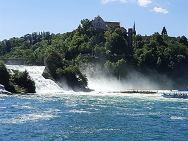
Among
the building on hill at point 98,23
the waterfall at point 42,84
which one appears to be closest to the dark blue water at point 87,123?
the waterfall at point 42,84

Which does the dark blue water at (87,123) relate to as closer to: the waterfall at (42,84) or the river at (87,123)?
the river at (87,123)

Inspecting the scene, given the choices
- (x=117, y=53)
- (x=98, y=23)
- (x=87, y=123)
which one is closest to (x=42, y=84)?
(x=87, y=123)

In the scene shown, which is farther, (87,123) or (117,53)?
(117,53)

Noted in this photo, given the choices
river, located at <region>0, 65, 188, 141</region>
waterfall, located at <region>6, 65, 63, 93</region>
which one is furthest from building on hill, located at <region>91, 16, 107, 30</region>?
river, located at <region>0, 65, 188, 141</region>

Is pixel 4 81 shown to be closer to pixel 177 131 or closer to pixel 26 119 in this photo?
pixel 26 119

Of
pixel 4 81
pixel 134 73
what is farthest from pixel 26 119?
pixel 134 73

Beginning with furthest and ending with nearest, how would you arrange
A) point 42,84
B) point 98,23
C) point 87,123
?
point 98,23 → point 42,84 → point 87,123

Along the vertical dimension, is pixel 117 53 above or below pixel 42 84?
above

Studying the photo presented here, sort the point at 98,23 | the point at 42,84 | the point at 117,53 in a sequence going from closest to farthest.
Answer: the point at 42,84, the point at 117,53, the point at 98,23

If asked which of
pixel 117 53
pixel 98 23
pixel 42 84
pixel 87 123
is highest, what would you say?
pixel 98 23

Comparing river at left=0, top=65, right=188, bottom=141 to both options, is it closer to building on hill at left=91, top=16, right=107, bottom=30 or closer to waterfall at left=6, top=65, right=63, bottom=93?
waterfall at left=6, top=65, right=63, bottom=93

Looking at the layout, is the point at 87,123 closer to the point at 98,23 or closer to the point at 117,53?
the point at 117,53

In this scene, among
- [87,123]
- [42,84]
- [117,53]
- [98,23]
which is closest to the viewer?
[87,123]

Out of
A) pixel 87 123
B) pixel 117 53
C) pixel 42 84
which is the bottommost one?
pixel 87 123
